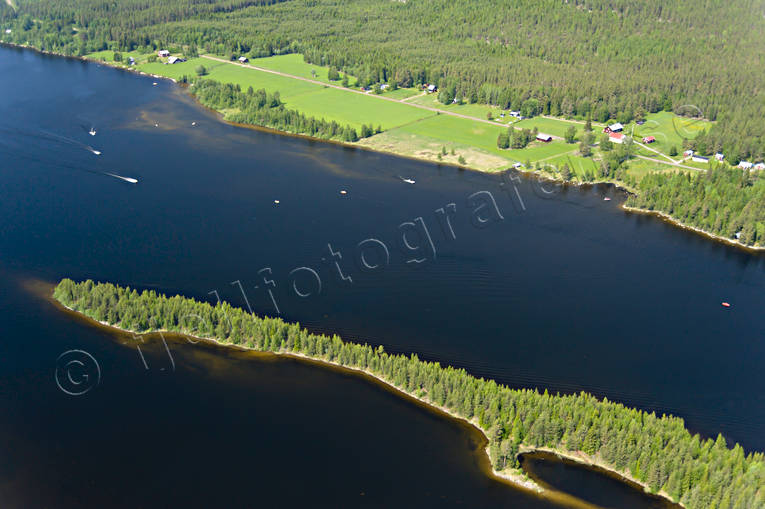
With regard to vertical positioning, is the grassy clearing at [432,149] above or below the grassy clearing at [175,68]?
below

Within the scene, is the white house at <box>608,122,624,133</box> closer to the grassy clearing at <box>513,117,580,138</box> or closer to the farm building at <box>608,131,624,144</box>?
the farm building at <box>608,131,624,144</box>

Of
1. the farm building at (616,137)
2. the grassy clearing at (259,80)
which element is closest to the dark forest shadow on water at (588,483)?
the farm building at (616,137)

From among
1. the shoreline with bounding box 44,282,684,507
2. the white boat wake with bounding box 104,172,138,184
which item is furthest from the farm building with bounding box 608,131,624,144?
the white boat wake with bounding box 104,172,138,184

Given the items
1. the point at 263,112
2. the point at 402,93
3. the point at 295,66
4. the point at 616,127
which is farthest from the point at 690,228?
the point at 295,66

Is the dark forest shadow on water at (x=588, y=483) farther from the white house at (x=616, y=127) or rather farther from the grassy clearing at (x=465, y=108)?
the grassy clearing at (x=465, y=108)

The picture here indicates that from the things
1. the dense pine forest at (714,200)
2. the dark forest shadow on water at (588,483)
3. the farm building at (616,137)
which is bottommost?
the dark forest shadow on water at (588,483)

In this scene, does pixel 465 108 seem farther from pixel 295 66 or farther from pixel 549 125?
pixel 295 66

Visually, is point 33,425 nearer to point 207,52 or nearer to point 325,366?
point 325,366

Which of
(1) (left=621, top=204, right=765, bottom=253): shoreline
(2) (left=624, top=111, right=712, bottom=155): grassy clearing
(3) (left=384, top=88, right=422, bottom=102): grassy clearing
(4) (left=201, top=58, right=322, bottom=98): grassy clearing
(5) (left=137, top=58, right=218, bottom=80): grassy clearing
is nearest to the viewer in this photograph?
(1) (left=621, top=204, right=765, bottom=253): shoreline
